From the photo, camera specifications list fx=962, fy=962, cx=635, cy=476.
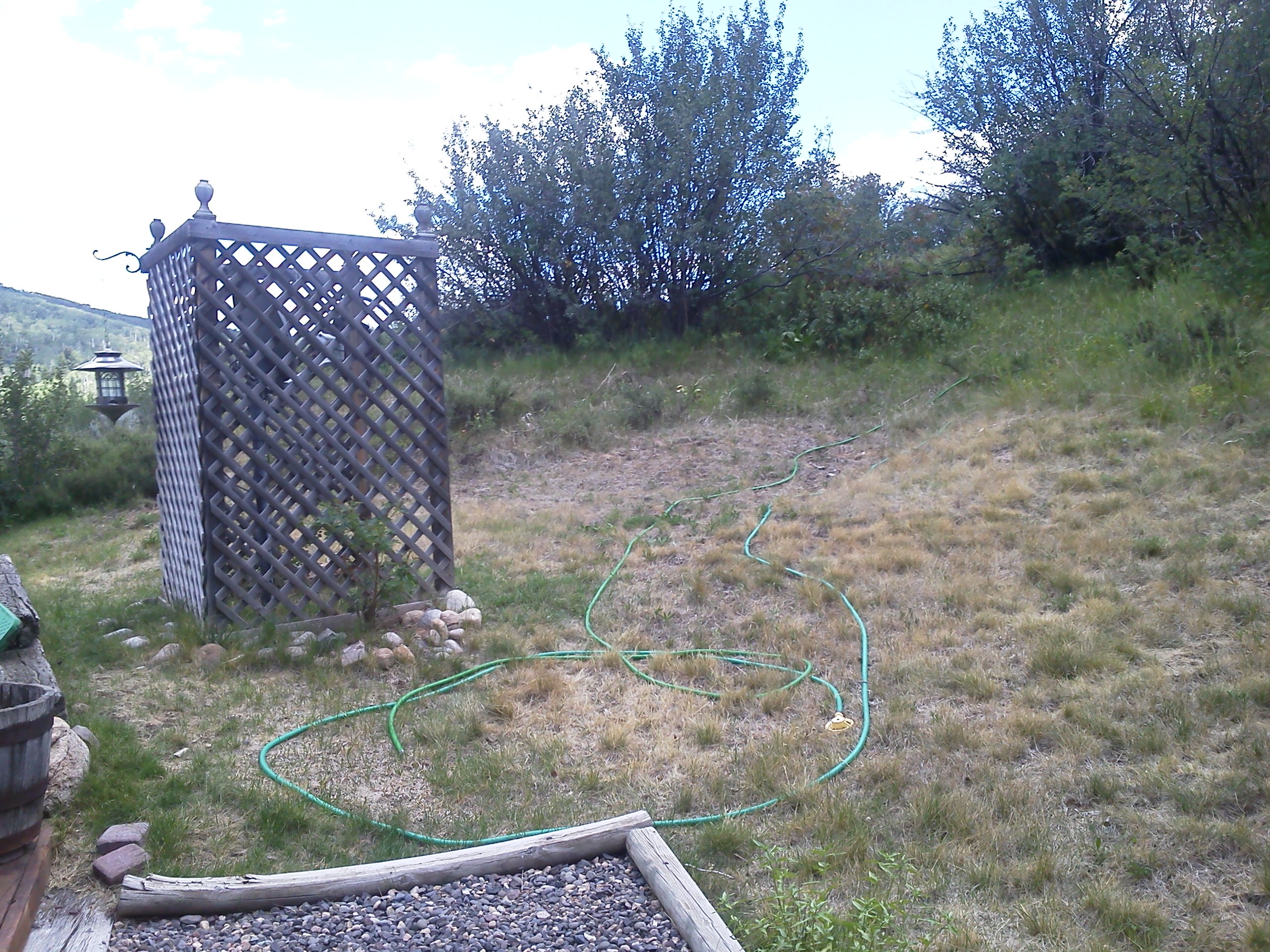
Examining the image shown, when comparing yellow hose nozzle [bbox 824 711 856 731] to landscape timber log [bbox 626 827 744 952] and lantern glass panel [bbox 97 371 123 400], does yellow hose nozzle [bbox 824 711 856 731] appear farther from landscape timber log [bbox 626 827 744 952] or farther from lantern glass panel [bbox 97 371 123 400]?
lantern glass panel [bbox 97 371 123 400]

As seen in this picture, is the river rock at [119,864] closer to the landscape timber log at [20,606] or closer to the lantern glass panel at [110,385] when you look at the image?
the landscape timber log at [20,606]

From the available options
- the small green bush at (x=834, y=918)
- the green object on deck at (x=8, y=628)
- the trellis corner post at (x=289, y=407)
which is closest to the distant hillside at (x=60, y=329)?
the trellis corner post at (x=289, y=407)

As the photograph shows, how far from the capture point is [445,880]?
8.07 feet

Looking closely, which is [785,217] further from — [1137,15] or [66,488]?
[66,488]

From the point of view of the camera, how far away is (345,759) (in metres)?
3.33

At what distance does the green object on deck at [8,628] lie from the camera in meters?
3.12

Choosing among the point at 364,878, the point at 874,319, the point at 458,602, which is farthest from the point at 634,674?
the point at 874,319

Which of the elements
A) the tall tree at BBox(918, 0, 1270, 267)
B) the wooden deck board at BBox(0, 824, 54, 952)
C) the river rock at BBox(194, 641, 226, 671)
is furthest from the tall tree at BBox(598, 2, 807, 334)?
the wooden deck board at BBox(0, 824, 54, 952)

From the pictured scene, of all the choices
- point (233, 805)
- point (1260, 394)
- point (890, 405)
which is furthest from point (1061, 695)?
point (890, 405)

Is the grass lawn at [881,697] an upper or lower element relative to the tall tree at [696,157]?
lower

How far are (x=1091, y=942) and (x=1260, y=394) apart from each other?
16.1 feet

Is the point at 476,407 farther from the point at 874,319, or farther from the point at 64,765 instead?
the point at 64,765

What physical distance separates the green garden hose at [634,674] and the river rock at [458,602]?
0.61m

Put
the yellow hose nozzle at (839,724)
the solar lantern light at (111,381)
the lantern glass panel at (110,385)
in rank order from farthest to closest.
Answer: the lantern glass panel at (110,385)
the solar lantern light at (111,381)
the yellow hose nozzle at (839,724)
